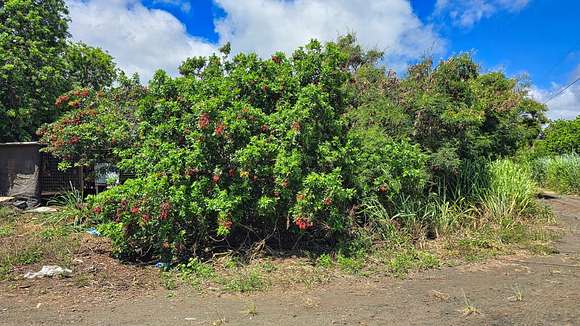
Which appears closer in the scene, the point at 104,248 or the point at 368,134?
the point at 104,248

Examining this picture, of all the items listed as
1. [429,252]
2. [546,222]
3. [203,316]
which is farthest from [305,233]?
[546,222]

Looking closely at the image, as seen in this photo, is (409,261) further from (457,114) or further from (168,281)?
(457,114)

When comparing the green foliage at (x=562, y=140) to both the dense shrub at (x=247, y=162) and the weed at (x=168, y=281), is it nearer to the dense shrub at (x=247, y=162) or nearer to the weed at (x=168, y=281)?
the dense shrub at (x=247, y=162)

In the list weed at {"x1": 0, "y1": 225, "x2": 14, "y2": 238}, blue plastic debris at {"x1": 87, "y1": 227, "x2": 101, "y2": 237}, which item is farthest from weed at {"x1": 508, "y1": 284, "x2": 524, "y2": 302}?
weed at {"x1": 0, "y1": 225, "x2": 14, "y2": 238}

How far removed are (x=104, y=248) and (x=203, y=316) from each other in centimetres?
307

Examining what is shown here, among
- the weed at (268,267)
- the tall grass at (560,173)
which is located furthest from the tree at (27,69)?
the tall grass at (560,173)

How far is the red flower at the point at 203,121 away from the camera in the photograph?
6137 mm

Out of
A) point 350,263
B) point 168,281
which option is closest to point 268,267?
point 350,263

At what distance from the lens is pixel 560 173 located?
63.8ft

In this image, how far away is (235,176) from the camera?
6441 millimetres

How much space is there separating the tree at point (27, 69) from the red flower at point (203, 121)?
10.7 meters

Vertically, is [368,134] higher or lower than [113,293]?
higher

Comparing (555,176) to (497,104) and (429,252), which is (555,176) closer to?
(497,104)

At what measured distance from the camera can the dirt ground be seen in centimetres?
445
